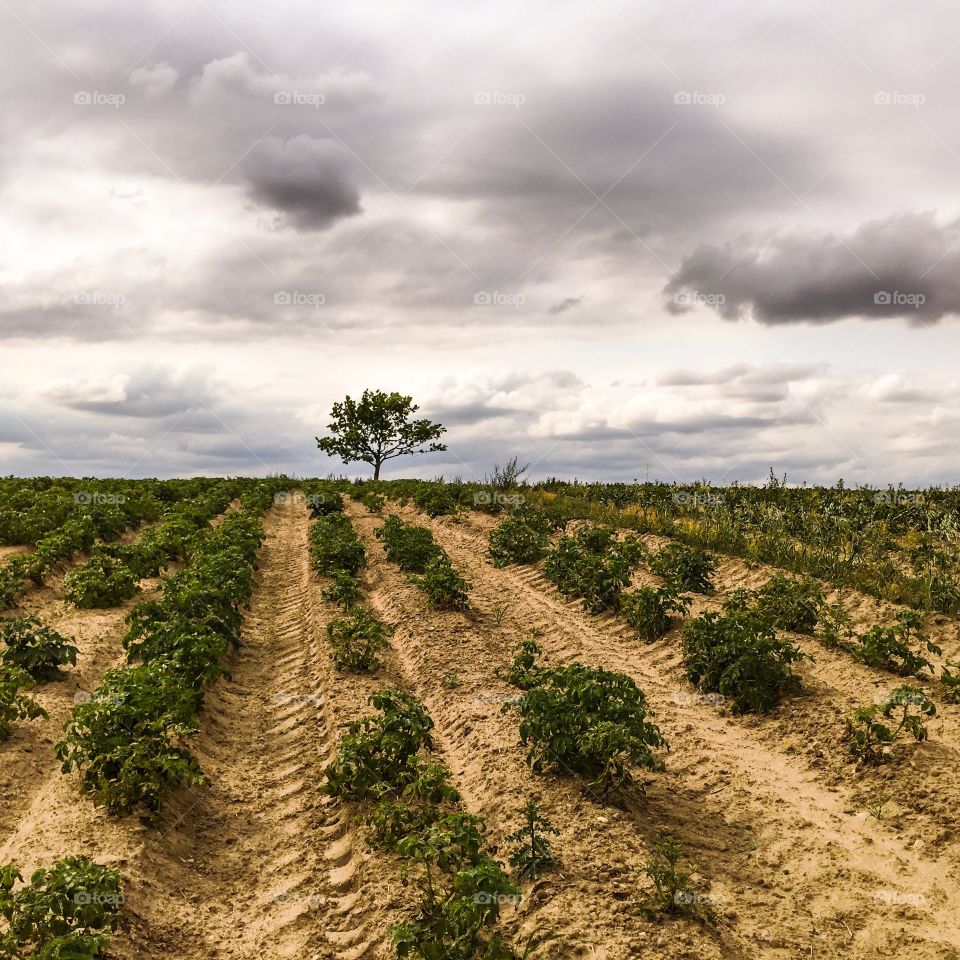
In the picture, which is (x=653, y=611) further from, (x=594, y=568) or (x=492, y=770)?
(x=492, y=770)

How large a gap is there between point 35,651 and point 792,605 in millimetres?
10289

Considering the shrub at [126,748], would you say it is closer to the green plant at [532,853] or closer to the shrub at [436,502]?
the green plant at [532,853]

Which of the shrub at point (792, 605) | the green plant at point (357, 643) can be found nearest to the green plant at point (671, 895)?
the shrub at point (792, 605)

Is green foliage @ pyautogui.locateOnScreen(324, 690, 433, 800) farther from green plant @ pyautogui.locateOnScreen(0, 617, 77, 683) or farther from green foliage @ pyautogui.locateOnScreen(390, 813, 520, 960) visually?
green plant @ pyautogui.locateOnScreen(0, 617, 77, 683)

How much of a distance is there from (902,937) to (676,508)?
55.6ft

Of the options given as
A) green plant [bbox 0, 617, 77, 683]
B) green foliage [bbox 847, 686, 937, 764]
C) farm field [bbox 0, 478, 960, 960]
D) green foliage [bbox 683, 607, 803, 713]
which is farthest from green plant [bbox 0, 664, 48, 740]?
green foliage [bbox 847, 686, 937, 764]

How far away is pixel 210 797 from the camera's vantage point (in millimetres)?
7188

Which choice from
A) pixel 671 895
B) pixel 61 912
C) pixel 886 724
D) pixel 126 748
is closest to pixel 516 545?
pixel 886 724

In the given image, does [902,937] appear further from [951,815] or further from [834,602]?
[834,602]

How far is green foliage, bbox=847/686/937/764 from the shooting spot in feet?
24.5

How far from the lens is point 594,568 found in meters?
14.0

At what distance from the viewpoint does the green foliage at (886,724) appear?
294 inches

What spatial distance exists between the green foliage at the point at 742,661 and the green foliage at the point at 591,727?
2.50m

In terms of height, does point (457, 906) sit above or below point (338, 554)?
below
